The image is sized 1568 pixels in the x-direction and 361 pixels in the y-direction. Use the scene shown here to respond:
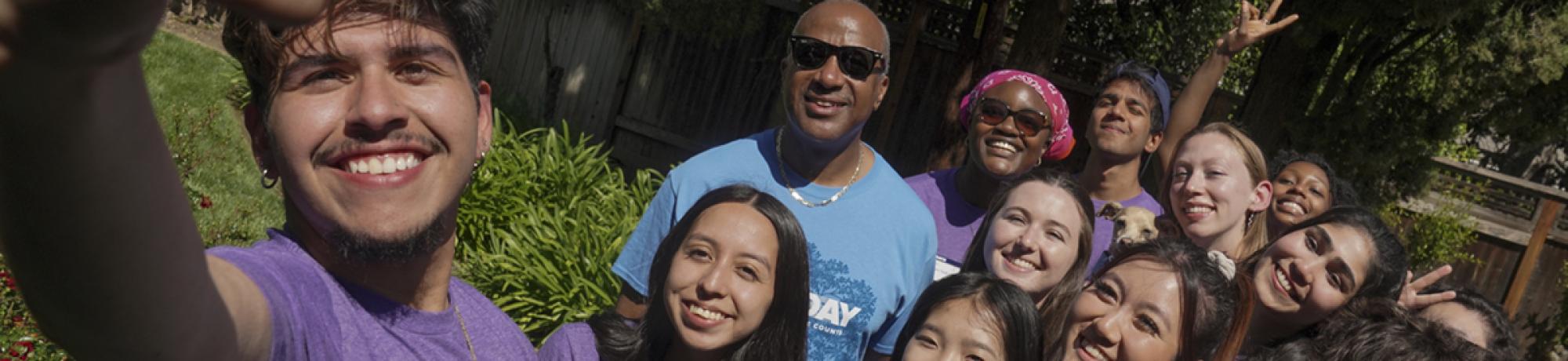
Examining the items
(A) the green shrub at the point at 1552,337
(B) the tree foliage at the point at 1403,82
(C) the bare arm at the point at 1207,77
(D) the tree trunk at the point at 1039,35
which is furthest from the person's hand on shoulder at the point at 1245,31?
(A) the green shrub at the point at 1552,337

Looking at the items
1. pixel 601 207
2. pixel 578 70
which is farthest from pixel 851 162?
pixel 578 70

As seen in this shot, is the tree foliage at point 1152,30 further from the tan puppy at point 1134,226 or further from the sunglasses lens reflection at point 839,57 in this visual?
the sunglasses lens reflection at point 839,57

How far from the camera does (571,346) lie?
7.29ft

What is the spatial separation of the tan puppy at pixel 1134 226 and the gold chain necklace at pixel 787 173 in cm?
90

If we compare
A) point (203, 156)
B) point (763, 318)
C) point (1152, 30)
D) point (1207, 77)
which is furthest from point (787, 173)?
point (1152, 30)

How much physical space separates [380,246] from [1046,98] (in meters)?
2.93

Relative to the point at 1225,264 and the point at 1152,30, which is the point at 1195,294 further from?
the point at 1152,30

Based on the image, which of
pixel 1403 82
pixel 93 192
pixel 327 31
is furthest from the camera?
pixel 1403 82

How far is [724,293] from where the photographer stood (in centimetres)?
233

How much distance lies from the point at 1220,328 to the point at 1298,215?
1525 mm

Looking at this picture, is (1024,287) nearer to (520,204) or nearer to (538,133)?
(520,204)

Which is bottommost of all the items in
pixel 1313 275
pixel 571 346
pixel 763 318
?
pixel 571 346

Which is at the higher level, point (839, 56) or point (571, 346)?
point (839, 56)

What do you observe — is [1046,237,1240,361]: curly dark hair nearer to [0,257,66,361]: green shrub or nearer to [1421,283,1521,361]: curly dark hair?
[1421,283,1521,361]: curly dark hair
